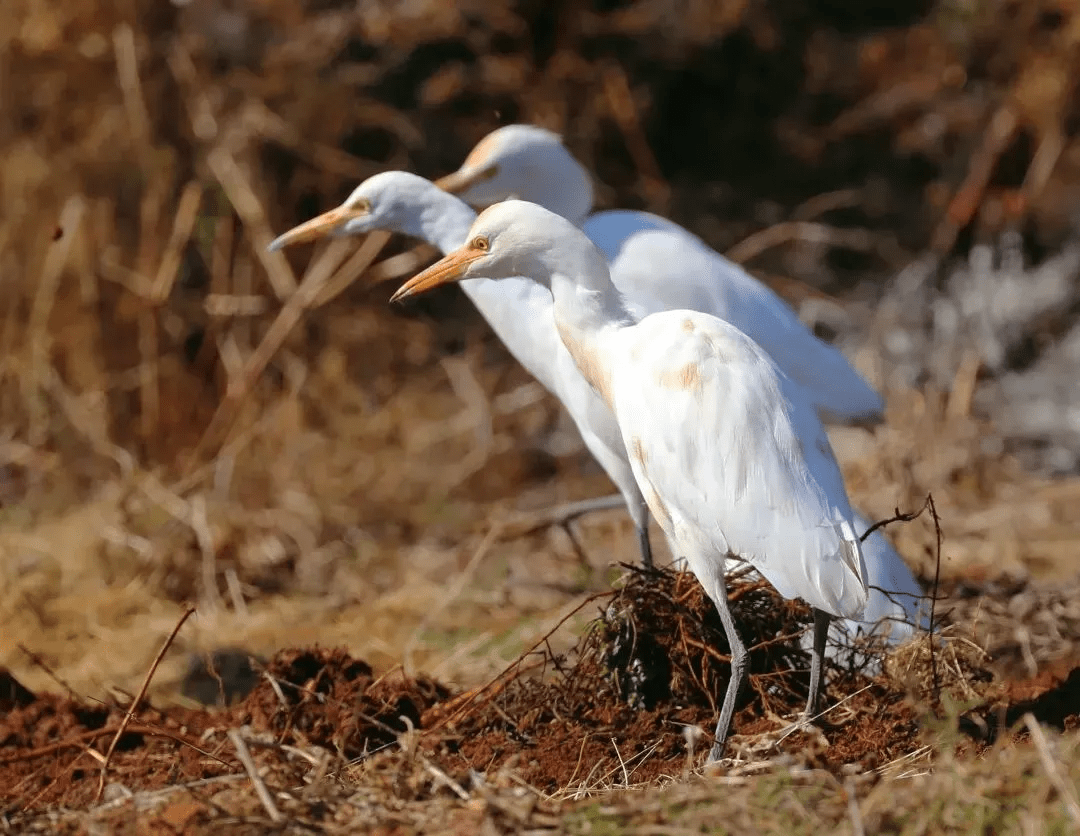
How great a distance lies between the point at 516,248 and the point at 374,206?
3.03 feet

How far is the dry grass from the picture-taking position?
15.2 feet

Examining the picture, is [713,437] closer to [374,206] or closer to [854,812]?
[854,812]

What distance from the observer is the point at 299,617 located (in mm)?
4691

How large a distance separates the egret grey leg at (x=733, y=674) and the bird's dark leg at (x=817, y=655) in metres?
0.14

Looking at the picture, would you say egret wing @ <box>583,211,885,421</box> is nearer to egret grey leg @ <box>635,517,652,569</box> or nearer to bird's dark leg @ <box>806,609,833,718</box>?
egret grey leg @ <box>635,517,652,569</box>

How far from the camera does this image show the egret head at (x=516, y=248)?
272cm

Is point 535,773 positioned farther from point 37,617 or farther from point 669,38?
point 669,38

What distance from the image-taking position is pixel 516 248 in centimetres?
275

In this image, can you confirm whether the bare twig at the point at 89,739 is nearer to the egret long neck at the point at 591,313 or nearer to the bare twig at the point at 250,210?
the egret long neck at the point at 591,313

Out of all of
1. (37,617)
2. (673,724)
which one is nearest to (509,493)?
(37,617)

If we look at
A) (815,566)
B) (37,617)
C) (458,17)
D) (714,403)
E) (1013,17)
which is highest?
(458,17)

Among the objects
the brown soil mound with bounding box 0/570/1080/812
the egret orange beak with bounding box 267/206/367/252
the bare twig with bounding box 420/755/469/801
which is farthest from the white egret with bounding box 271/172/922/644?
the bare twig with bounding box 420/755/469/801

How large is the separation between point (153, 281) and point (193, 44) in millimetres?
1144

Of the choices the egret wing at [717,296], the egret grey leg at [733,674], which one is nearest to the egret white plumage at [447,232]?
the egret wing at [717,296]
